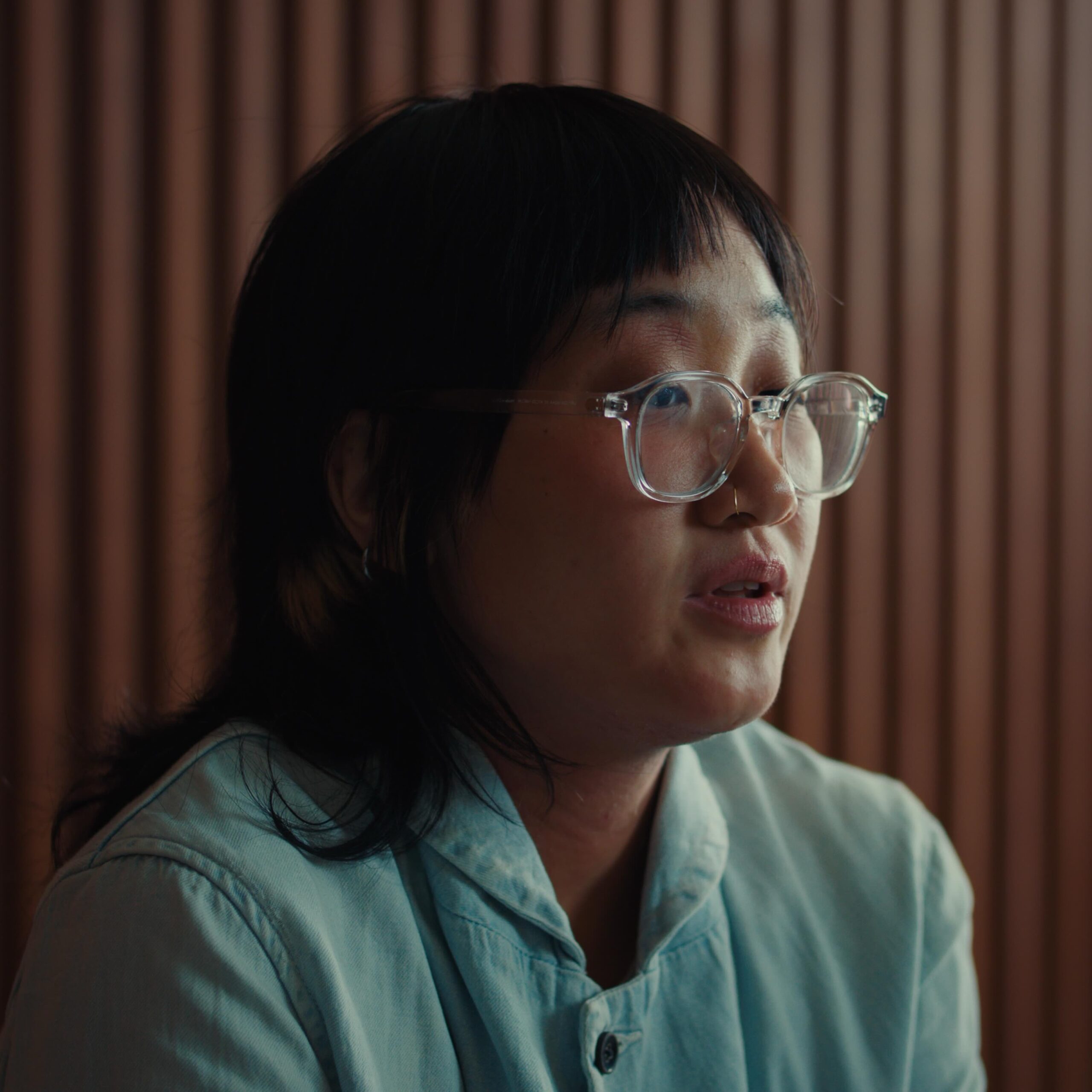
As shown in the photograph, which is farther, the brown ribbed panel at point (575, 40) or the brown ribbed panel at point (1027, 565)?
the brown ribbed panel at point (1027, 565)

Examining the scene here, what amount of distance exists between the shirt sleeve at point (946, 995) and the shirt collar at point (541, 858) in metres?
0.25

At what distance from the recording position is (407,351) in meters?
0.86

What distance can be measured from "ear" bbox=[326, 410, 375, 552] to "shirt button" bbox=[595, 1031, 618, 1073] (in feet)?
1.60

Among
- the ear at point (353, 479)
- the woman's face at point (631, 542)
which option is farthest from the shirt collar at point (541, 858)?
the ear at point (353, 479)

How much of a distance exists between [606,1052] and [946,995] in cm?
43

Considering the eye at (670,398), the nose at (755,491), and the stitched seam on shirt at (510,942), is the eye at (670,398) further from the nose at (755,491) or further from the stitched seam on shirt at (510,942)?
the stitched seam on shirt at (510,942)

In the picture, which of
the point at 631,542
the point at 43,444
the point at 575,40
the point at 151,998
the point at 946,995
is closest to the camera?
the point at 151,998

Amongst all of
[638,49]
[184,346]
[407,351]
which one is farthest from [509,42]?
[407,351]

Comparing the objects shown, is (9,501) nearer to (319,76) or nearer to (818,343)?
(319,76)

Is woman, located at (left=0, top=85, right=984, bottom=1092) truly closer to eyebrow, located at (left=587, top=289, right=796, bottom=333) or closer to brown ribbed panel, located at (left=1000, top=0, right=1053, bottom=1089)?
eyebrow, located at (left=587, top=289, right=796, bottom=333)

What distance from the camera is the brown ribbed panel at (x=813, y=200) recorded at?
5.00 feet

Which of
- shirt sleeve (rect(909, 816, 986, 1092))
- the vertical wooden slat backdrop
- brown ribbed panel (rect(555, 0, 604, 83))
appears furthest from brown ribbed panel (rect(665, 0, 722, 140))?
shirt sleeve (rect(909, 816, 986, 1092))

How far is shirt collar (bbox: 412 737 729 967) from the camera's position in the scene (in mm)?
857

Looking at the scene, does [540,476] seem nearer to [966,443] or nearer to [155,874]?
[155,874]
